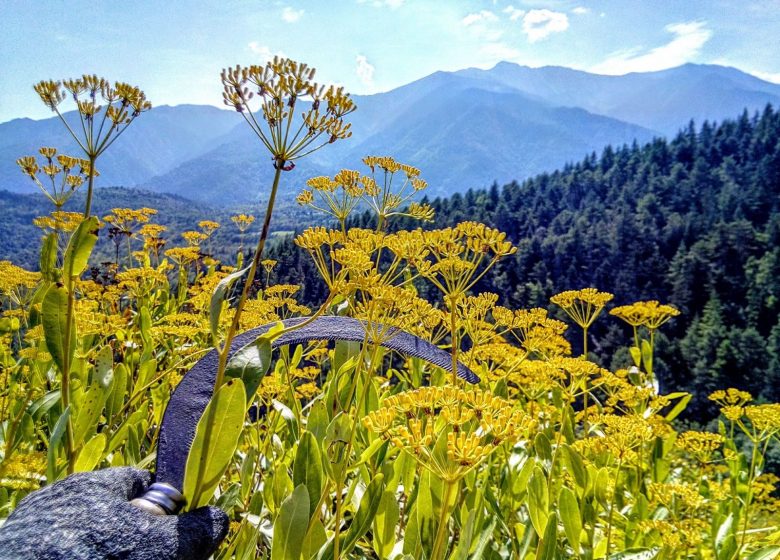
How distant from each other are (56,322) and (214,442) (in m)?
0.38

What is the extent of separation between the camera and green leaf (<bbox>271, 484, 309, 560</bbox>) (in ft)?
2.35


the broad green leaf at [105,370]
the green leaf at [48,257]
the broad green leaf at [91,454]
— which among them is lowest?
the broad green leaf at [91,454]

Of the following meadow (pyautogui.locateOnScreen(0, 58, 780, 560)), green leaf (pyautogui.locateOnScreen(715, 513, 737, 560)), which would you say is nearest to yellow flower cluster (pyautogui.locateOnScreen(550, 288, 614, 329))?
meadow (pyautogui.locateOnScreen(0, 58, 780, 560))

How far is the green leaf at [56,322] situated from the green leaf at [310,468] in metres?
0.43

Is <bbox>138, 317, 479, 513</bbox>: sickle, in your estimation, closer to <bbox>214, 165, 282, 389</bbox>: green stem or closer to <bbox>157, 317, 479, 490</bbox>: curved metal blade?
<bbox>157, 317, 479, 490</bbox>: curved metal blade

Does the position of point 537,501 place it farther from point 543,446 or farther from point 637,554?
point 543,446

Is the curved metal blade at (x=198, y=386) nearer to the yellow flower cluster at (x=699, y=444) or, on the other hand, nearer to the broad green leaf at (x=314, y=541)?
the broad green leaf at (x=314, y=541)

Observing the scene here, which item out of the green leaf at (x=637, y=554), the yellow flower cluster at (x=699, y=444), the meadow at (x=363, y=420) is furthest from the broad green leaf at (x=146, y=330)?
the yellow flower cluster at (x=699, y=444)

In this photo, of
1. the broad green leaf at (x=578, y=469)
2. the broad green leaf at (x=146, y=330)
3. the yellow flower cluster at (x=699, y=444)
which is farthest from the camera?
the yellow flower cluster at (x=699, y=444)

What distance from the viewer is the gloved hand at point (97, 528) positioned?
1.81 feet

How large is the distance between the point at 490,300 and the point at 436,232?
39 cm

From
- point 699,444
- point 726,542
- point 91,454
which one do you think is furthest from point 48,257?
point 699,444

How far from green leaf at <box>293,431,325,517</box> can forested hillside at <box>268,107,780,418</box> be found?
32.0 metres

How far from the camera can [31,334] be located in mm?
1690
